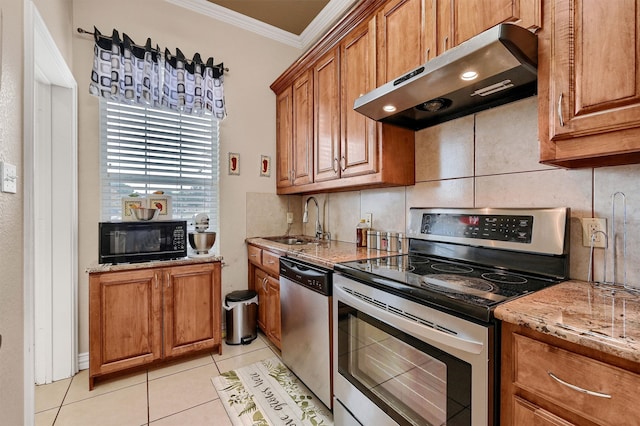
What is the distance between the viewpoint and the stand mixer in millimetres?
2318

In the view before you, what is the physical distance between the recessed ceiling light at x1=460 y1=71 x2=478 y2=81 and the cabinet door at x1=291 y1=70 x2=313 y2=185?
1.37 m

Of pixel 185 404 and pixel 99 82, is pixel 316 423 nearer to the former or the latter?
pixel 185 404

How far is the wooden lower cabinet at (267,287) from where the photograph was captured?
2.21 m

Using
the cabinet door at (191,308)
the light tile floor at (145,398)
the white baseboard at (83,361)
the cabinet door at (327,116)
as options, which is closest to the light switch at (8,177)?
the cabinet door at (191,308)

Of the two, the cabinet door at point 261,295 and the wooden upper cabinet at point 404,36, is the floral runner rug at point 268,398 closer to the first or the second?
the cabinet door at point 261,295

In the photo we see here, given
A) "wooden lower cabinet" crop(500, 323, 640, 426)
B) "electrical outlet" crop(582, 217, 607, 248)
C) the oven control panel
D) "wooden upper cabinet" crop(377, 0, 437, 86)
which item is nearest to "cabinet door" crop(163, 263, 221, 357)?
the oven control panel

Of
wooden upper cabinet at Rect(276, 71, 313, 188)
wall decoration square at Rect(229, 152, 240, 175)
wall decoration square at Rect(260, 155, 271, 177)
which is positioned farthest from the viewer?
wall decoration square at Rect(260, 155, 271, 177)

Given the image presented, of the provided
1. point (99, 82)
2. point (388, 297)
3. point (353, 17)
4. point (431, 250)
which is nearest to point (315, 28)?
point (353, 17)

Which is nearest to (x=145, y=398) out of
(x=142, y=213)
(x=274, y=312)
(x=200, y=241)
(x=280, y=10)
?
(x=274, y=312)

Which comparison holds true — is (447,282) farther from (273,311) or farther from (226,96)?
(226,96)

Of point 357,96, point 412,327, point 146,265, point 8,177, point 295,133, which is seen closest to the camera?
point 412,327

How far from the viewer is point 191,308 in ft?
7.11

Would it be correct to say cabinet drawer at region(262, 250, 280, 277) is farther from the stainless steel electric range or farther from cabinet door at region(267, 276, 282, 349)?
the stainless steel electric range

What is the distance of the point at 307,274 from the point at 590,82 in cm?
147
